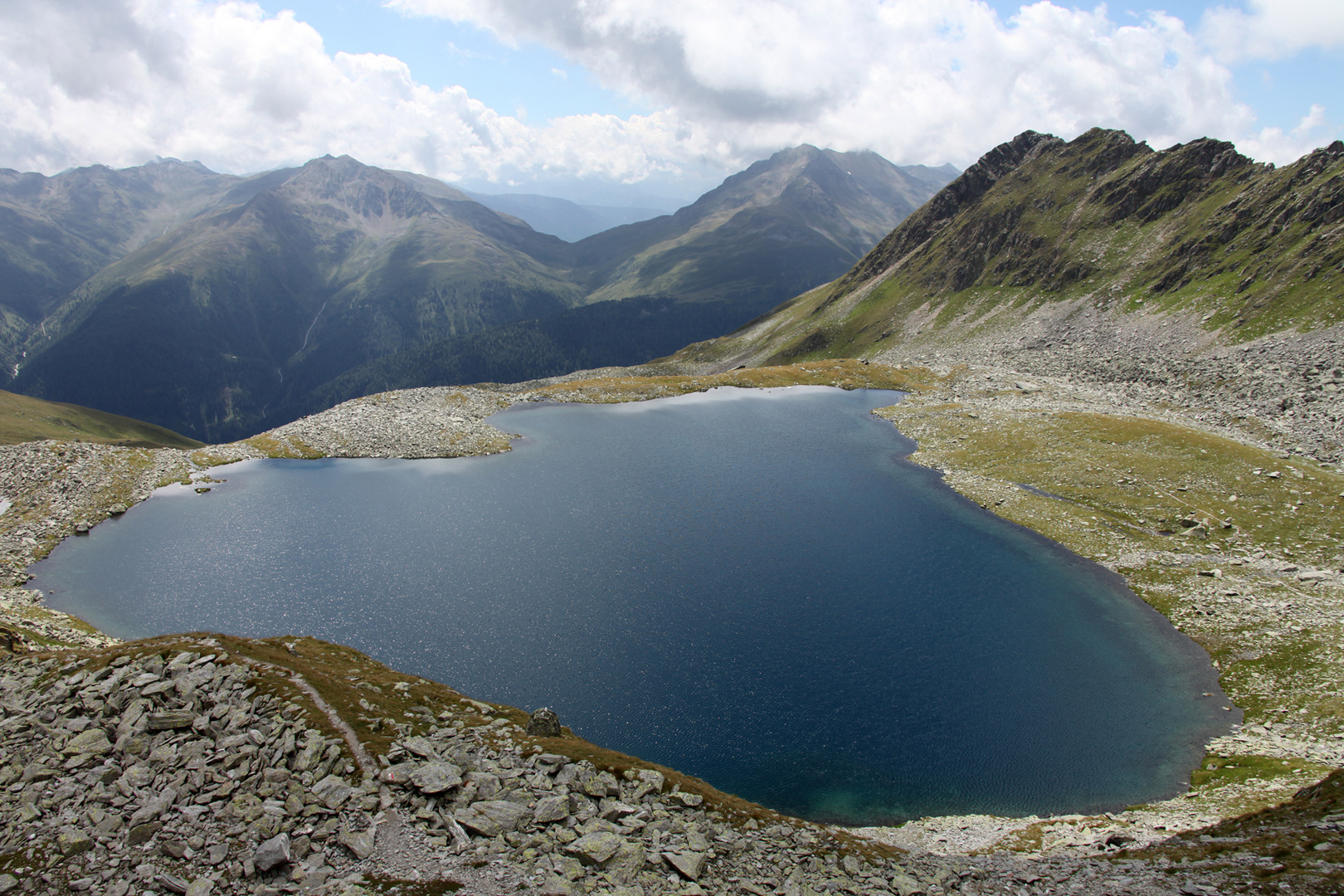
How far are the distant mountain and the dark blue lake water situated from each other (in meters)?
72.7

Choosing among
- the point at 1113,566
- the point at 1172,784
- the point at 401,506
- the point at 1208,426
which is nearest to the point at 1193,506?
the point at 1113,566

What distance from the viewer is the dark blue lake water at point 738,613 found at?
106 feet

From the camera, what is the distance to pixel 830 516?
2459 inches

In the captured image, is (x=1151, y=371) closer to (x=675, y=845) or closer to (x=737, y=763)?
(x=737, y=763)

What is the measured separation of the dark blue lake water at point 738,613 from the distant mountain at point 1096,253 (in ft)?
239

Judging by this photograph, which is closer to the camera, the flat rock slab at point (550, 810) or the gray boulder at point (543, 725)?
the flat rock slab at point (550, 810)

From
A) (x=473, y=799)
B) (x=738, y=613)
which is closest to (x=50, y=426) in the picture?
(x=738, y=613)

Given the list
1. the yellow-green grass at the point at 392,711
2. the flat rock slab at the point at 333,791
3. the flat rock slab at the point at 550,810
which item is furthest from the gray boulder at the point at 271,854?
the flat rock slab at the point at 550,810

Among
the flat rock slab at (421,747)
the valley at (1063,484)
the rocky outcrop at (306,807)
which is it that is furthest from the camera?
the flat rock slab at (421,747)

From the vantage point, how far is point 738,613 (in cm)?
4456

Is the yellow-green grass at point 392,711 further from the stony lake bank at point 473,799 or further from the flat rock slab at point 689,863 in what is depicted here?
the flat rock slab at point 689,863

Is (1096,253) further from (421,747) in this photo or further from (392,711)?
(421,747)

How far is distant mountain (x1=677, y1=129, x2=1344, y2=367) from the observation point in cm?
9656

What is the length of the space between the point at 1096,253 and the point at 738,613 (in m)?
140
